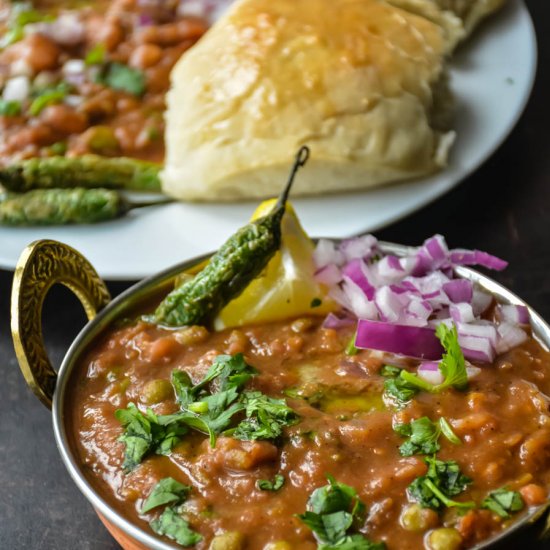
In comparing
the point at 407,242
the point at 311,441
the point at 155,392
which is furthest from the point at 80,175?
the point at 311,441

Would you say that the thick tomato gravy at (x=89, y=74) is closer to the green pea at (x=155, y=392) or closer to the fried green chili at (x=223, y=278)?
the fried green chili at (x=223, y=278)

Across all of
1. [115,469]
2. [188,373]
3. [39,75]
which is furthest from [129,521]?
[39,75]

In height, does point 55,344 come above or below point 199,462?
below

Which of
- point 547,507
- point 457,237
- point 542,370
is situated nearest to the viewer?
point 547,507

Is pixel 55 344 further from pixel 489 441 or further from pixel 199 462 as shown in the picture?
pixel 489 441

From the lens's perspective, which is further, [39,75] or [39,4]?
[39,4]

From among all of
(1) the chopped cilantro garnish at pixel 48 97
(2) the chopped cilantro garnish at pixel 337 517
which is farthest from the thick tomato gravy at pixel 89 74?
(2) the chopped cilantro garnish at pixel 337 517
